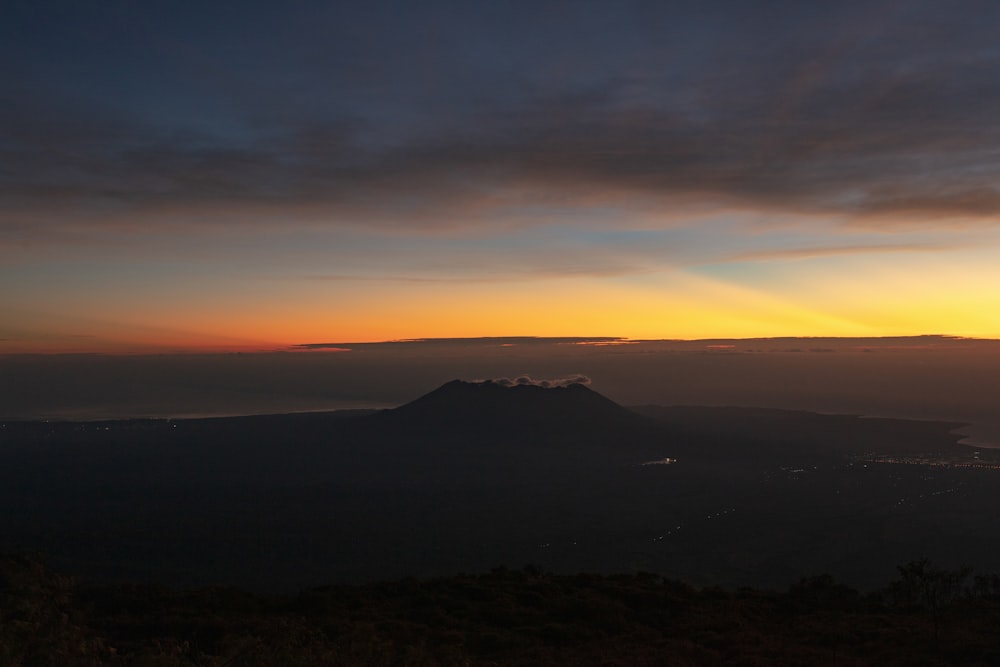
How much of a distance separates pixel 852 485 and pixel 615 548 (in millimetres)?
81892

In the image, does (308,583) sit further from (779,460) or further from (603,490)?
(779,460)

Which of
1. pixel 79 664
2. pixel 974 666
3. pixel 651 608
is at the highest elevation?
pixel 79 664

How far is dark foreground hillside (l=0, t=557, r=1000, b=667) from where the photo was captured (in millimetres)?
18344

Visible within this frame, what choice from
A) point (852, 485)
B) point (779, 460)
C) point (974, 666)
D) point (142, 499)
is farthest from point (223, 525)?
point (779, 460)

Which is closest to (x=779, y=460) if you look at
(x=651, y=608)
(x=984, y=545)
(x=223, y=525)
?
(x=984, y=545)

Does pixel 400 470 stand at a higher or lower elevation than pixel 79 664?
lower

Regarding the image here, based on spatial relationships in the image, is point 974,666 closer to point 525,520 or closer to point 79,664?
point 79,664

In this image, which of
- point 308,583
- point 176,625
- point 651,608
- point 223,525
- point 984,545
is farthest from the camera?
point 223,525

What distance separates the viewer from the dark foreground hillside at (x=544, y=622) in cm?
1834

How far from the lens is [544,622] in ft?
83.7

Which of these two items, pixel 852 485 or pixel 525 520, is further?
pixel 852 485

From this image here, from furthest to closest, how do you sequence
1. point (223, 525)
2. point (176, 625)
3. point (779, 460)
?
point (779, 460) → point (223, 525) → point (176, 625)

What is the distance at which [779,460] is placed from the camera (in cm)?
19362

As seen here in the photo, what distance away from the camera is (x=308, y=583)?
7775 centimetres
